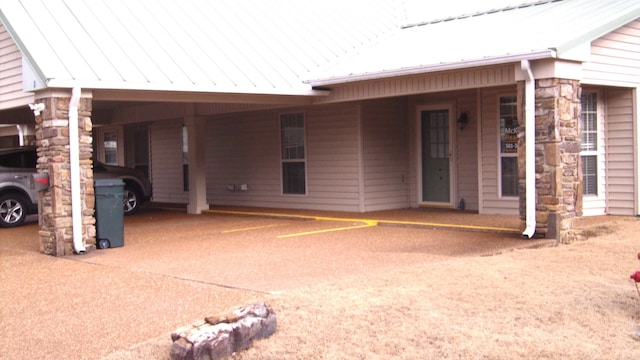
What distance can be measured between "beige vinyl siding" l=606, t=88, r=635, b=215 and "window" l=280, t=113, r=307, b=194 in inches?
257

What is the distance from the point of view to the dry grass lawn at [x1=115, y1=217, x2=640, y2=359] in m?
5.56

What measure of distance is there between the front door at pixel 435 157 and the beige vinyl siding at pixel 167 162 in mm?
7269

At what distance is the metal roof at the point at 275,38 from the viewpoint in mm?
11047

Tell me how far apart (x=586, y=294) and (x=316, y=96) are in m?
8.26

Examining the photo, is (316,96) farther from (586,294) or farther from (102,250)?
(586,294)

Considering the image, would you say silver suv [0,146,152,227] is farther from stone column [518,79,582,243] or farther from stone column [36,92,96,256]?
stone column [518,79,582,243]


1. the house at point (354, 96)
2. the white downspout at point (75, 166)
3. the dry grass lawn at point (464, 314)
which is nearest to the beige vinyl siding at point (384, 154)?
the house at point (354, 96)

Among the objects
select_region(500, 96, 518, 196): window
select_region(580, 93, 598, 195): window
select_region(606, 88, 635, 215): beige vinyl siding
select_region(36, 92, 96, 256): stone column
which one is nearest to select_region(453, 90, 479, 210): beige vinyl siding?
select_region(500, 96, 518, 196): window

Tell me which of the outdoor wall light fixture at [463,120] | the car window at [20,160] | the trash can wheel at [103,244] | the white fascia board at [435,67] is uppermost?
the white fascia board at [435,67]

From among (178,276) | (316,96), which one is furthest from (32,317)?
(316,96)

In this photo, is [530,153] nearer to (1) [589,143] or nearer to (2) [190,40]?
(1) [589,143]

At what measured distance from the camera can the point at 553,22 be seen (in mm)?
12055

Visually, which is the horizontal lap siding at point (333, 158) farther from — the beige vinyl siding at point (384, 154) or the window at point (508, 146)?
the window at point (508, 146)

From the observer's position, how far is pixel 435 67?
11.3 m
